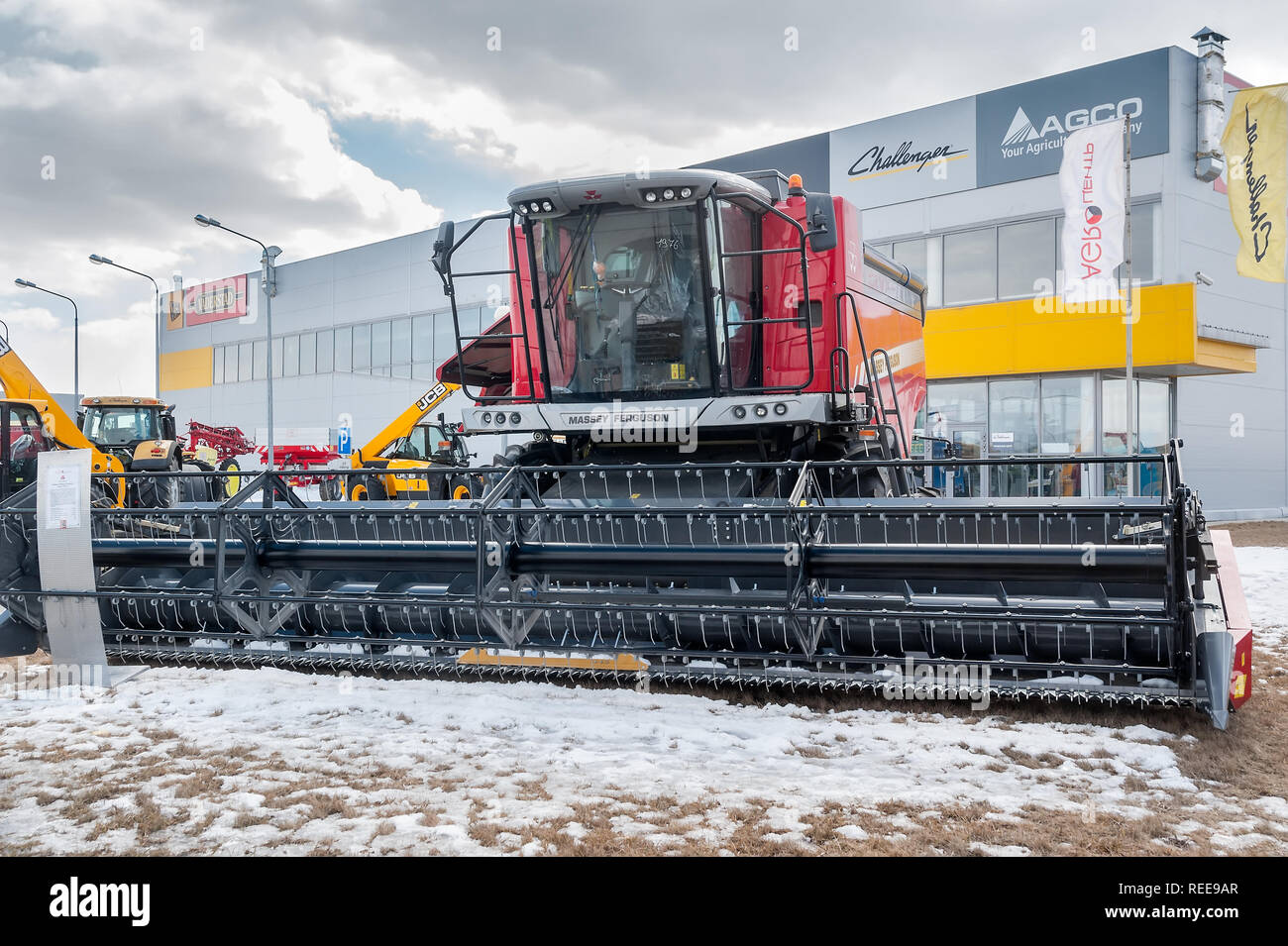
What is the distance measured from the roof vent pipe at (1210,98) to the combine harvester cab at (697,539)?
13.8 metres

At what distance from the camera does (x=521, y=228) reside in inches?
238

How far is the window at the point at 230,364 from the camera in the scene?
134 ft

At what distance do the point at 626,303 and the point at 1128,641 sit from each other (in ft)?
11.1

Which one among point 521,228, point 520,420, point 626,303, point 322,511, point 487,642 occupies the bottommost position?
point 487,642

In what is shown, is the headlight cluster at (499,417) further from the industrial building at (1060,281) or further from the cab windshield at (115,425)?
the cab windshield at (115,425)

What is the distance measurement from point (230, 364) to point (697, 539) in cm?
4080

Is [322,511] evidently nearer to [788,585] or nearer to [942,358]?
[788,585]

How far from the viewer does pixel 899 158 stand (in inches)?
809

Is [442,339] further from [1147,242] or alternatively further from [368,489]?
[1147,242]

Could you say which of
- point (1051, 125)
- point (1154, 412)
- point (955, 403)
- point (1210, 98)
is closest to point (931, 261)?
point (955, 403)

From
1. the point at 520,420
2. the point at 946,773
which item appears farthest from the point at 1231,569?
the point at 520,420
